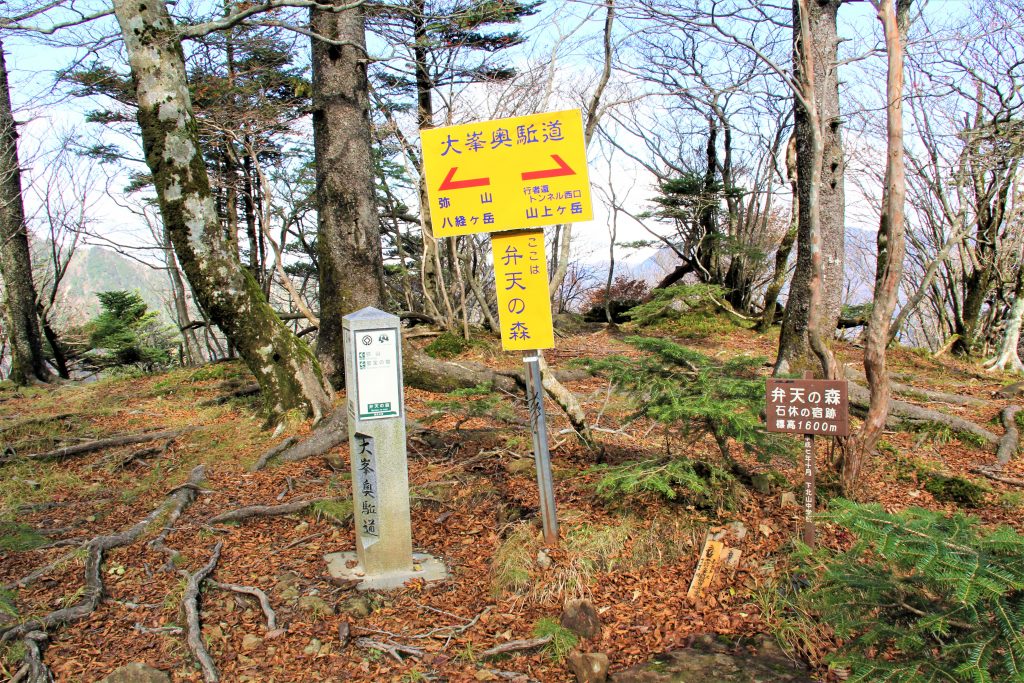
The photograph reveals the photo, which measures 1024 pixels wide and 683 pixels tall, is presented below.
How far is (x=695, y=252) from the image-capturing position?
52.9ft

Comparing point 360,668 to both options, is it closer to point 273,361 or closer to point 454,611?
point 454,611

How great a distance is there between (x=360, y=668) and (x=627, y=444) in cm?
312

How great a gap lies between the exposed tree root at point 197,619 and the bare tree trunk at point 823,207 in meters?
6.31

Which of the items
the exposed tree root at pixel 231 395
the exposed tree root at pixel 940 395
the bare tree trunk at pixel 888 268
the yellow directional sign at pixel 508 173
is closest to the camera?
the yellow directional sign at pixel 508 173

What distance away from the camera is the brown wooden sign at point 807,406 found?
12.3 feet

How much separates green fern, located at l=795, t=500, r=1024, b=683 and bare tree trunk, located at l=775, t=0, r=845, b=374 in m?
5.18

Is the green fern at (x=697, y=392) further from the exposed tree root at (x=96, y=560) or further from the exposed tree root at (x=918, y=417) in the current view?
the exposed tree root at (x=96, y=560)

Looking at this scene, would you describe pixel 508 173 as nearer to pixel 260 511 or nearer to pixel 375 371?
pixel 375 371

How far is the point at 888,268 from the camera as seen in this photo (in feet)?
13.9

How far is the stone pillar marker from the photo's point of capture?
3.72 meters

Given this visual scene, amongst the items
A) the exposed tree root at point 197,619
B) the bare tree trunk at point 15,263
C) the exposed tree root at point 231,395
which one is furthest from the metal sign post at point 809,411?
the bare tree trunk at point 15,263

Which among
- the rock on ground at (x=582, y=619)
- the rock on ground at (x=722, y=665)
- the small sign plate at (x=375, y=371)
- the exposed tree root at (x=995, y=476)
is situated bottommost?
the rock on ground at (x=722, y=665)

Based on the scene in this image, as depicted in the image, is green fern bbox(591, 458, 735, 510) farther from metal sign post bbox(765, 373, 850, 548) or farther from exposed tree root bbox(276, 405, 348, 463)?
exposed tree root bbox(276, 405, 348, 463)

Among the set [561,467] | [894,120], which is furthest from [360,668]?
[894,120]
